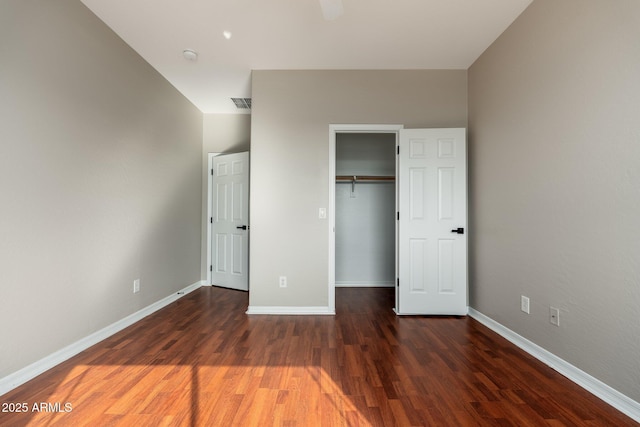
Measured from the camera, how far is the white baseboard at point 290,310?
3188mm

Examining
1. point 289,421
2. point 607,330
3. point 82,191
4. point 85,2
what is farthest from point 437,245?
point 85,2

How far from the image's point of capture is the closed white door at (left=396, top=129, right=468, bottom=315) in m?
3.12

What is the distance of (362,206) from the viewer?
458cm

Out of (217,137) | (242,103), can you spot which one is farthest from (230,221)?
(242,103)

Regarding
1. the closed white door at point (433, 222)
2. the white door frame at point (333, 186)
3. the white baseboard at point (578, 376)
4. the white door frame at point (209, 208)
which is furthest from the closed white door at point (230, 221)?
the white baseboard at point (578, 376)

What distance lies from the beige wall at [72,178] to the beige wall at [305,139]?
1.14 metres

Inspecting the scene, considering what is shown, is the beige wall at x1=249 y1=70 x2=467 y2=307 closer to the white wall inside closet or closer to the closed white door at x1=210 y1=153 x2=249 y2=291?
the closed white door at x1=210 y1=153 x2=249 y2=291

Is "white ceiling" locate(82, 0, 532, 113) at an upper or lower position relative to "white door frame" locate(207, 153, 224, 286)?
upper

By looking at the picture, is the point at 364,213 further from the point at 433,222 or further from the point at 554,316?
the point at 554,316

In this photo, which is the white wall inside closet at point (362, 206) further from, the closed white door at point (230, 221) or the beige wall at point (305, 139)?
the closed white door at point (230, 221)

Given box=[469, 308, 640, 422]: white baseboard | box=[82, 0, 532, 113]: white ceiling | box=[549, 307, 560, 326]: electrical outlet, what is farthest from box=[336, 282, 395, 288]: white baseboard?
box=[82, 0, 532, 113]: white ceiling

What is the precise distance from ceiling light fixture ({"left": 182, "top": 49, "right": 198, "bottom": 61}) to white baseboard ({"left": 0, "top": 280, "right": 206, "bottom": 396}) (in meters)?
2.66

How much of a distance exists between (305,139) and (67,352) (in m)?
2.76

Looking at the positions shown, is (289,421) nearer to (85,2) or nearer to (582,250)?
(582,250)
